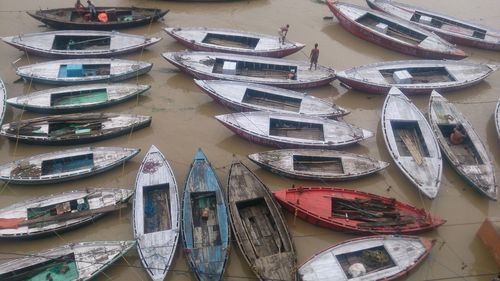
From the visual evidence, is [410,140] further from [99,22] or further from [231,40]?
[99,22]

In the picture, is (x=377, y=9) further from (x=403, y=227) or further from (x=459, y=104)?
(x=403, y=227)

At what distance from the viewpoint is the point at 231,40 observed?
1066 inches

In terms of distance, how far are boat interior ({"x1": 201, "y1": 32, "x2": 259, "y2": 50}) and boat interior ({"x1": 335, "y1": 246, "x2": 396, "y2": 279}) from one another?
15.9 metres

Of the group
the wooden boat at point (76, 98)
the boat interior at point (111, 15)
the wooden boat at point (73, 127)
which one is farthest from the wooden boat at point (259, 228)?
the boat interior at point (111, 15)

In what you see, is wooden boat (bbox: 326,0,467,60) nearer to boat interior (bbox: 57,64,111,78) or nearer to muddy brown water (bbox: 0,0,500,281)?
muddy brown water (bbox: 0,0,500,281)

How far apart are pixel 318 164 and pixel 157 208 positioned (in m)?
8.11

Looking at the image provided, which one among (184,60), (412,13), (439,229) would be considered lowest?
(439,229)

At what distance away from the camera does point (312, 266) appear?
15.0 meters

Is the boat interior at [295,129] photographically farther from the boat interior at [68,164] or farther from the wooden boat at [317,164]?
the boat interior at [68,164]

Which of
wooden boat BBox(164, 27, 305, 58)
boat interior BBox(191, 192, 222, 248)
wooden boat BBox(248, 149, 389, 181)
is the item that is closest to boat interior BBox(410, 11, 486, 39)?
wooden boat BBox(164, 27, 305, 58)

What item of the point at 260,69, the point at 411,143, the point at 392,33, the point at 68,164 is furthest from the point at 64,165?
the point at 392,33

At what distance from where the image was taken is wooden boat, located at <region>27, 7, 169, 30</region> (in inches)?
1048

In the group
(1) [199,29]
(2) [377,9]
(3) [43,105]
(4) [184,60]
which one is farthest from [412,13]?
(3) [43,105]

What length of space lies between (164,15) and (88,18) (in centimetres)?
537
